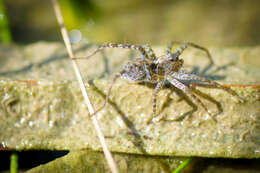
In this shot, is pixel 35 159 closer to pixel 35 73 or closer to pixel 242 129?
pixel 35 73

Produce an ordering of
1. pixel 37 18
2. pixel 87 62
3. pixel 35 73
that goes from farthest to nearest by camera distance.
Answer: pixel 37 18, pixel 87 62, pixel 35 73

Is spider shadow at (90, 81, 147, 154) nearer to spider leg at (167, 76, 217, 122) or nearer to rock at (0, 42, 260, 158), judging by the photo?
rock at (0, 42, 260, 158)

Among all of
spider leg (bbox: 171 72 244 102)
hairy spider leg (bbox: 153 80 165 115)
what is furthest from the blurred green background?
hairy spider leg (bbox: 153 80 165 115)

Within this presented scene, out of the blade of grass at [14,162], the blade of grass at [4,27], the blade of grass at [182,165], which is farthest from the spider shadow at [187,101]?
the blade of grass at [4,27]

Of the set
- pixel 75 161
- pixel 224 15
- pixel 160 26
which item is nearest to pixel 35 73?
pixel 75 161

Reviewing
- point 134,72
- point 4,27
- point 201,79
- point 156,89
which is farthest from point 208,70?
point 4,27

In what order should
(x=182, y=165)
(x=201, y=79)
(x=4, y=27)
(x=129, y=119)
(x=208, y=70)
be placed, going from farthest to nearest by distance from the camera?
(x=4, y=27) → (x=208, y=70) → (x=129, y=119) → (x=201, y=79) → (x=182, y=165)

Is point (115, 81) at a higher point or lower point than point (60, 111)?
higher

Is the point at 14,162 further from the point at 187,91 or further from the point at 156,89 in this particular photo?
the point at 187,91

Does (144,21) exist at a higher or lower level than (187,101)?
higher
